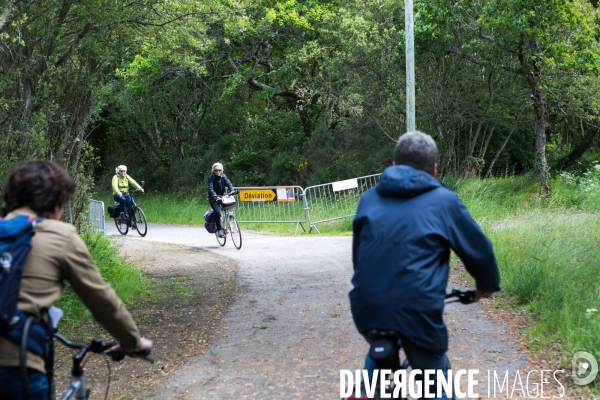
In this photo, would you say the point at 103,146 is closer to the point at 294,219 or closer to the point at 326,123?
the point at 326,123

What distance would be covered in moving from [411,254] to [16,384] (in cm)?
171

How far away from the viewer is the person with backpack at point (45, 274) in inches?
116

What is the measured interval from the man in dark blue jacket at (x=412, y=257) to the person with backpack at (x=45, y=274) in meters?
1.04

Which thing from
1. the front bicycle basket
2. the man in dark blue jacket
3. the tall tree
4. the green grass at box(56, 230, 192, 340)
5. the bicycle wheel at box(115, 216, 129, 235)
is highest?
the tall tree

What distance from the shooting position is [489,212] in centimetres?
1852

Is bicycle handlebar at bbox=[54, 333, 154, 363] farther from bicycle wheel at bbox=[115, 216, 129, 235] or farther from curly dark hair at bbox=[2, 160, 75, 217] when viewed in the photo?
bicycle wheel at bbox=[115, 216, 129, 235]

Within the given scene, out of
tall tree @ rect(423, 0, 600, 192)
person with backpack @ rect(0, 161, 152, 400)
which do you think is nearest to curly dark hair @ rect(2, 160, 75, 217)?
person with backpack @ rect(0, 161, 152, 400)

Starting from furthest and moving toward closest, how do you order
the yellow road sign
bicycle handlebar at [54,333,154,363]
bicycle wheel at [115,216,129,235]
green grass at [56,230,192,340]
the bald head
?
1. bicycle wheel at [115,216,129,235]
2. the yellow road sign
3. green grass at [56,230,192,340]
4. the bald head
5. bicycle handlebar at [54,333,154,363]

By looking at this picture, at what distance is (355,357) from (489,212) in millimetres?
12137

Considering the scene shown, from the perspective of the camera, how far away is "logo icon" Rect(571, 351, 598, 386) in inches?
233

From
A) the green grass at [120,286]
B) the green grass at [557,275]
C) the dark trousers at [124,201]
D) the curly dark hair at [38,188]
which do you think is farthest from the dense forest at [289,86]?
the curly dark hair at [38,188]

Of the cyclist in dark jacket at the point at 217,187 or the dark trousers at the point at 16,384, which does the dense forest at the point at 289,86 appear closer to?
the cyclist in dark jacket at the point at 217,187

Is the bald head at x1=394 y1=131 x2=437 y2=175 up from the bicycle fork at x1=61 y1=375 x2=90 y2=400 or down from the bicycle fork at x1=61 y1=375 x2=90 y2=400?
up

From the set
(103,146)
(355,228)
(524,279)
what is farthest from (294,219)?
(103,146)
